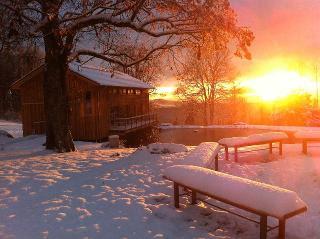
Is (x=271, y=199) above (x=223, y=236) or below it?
above

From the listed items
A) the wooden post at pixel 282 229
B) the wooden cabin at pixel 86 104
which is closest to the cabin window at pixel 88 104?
the wooden cabin at pixel 86 104

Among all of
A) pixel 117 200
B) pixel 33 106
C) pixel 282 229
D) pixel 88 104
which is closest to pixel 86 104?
pixel 88 104

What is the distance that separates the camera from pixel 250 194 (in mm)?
5379

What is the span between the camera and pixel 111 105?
26125mm

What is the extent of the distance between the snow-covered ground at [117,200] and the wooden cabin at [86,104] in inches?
487

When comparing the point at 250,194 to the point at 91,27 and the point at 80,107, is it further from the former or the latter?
the point at 80,107

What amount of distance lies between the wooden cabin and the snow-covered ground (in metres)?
12.4

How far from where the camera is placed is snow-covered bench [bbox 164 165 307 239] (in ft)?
16.4

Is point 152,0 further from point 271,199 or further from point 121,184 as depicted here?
point 271,199

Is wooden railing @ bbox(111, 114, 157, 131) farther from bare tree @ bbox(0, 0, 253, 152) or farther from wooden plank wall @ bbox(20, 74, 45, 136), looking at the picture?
bare tree @ bbox(0, 0, 253, 152)

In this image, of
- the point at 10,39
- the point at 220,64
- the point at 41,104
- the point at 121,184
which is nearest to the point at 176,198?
the point at 121,184

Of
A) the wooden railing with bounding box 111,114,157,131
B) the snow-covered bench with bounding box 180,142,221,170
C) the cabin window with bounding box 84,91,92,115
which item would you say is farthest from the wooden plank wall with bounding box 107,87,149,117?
the snow-covered bench with bounding box 180,142,221,170

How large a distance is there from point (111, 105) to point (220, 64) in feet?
77.8

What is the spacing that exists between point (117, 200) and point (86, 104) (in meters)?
18.0
